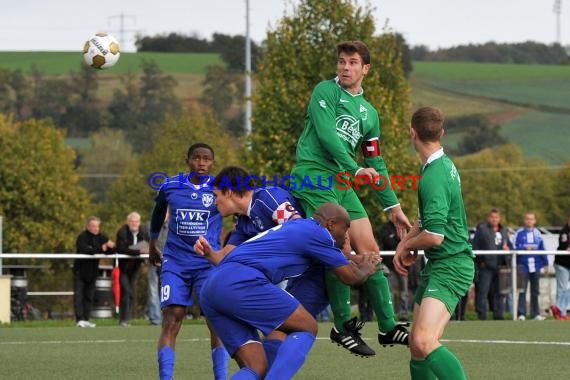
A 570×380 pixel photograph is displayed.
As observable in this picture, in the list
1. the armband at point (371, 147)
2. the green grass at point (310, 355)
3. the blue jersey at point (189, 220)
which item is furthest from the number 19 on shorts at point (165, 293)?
the armband at point (371, 147)

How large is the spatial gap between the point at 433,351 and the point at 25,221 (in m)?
57.4

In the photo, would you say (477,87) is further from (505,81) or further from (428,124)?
(428,124)

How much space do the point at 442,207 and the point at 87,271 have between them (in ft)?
45.2

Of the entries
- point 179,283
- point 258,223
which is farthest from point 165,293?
point 258,223

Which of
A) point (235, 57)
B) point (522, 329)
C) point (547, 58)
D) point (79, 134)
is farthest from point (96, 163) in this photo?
point (522, 329)

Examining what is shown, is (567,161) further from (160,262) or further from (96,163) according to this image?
(160,262)

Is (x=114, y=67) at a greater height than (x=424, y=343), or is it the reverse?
(x=114, y=67)

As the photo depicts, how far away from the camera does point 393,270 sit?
22.0 meters

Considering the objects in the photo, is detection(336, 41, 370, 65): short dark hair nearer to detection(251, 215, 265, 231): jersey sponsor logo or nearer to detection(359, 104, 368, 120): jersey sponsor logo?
detection(359, 104, 368, 120): jersey sponsor logo

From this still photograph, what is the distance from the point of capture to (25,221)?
63719 millimetres

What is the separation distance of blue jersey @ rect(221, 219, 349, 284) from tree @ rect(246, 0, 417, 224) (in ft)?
81.3

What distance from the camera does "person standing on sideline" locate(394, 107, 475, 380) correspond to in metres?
8.23

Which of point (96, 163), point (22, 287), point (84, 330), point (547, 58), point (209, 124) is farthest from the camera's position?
point (547, 58)

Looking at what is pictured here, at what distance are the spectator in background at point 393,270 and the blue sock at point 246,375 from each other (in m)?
12.6
